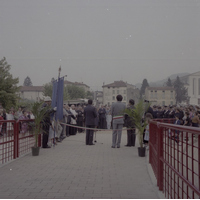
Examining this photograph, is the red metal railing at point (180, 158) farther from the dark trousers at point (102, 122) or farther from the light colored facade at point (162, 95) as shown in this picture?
the light colored facade at point (162, 95)

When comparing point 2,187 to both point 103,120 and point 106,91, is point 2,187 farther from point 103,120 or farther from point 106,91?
point 106,91

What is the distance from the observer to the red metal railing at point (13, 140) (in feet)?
25.3

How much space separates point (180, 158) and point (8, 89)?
2958cm

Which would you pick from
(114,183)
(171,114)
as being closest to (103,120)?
(171,114)

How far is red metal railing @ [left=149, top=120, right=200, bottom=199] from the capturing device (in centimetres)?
280

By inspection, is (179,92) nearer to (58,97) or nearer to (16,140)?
(58,97)

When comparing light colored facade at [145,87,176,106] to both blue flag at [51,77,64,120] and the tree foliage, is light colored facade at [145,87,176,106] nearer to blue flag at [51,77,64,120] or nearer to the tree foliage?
the tree foliage

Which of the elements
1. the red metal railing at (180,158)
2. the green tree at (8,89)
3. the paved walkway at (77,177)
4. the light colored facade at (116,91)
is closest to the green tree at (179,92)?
the light colored facade at (116,91)

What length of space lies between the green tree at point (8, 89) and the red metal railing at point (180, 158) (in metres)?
26.9

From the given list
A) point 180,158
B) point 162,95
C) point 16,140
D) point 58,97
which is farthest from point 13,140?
point 162,95

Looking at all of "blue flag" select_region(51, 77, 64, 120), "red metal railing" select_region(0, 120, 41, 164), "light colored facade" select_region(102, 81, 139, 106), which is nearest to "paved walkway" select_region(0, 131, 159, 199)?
"red metal railing" select_region(0, 120, 41, 164)

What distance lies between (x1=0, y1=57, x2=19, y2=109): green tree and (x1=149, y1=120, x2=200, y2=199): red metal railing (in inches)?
1058

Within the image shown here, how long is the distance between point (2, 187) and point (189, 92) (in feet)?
502

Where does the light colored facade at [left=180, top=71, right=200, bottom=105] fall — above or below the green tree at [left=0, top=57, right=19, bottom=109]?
above
